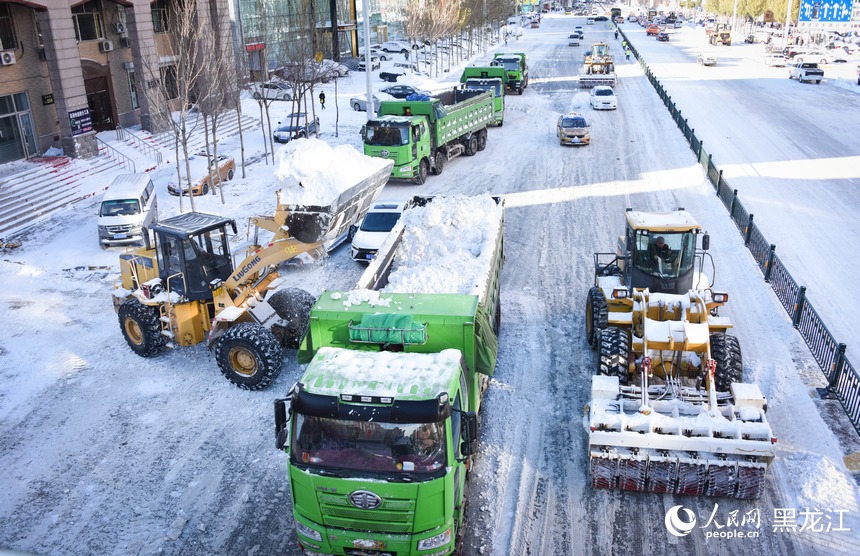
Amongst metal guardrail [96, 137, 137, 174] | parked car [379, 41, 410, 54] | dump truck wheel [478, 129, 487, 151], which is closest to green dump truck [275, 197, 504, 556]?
dump truck wheel [478, 129, 487, 151]

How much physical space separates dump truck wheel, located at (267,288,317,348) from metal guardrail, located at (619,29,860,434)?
943cm

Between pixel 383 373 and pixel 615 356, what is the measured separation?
4.79 meters

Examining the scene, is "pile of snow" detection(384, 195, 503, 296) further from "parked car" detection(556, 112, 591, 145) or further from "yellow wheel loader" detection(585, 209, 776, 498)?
"parked car" detection(556, 112, 591, 145)

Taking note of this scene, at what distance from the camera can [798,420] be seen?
11.3 meters

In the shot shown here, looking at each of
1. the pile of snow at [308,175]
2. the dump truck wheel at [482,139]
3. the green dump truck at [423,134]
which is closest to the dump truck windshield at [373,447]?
the pile of snow at [308,175]

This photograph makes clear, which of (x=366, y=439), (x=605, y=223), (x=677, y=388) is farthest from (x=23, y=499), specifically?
(x=605, y=223)

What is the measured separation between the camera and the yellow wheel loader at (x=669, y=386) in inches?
→ 372

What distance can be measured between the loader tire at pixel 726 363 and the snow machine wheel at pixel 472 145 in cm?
2059

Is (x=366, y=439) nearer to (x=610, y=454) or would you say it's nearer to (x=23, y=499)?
(x=610, y=454)

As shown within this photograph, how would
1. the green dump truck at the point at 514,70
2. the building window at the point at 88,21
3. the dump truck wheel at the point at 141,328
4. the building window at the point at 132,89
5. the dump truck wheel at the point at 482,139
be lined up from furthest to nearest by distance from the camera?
the green dump truck at the point at 514,70, the building window at the point at 132,89, the building window at the point at 88,21, the dump truck wheel at the point at 482,139, the dump truck wheel at the point at 141,328

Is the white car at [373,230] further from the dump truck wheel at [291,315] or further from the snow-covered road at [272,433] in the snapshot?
the dump truck wheel at [291,315]

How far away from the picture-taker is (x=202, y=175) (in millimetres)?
26641

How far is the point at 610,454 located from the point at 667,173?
19601 mm

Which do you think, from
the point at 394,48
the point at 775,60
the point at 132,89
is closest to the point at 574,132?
the point at 132,89
